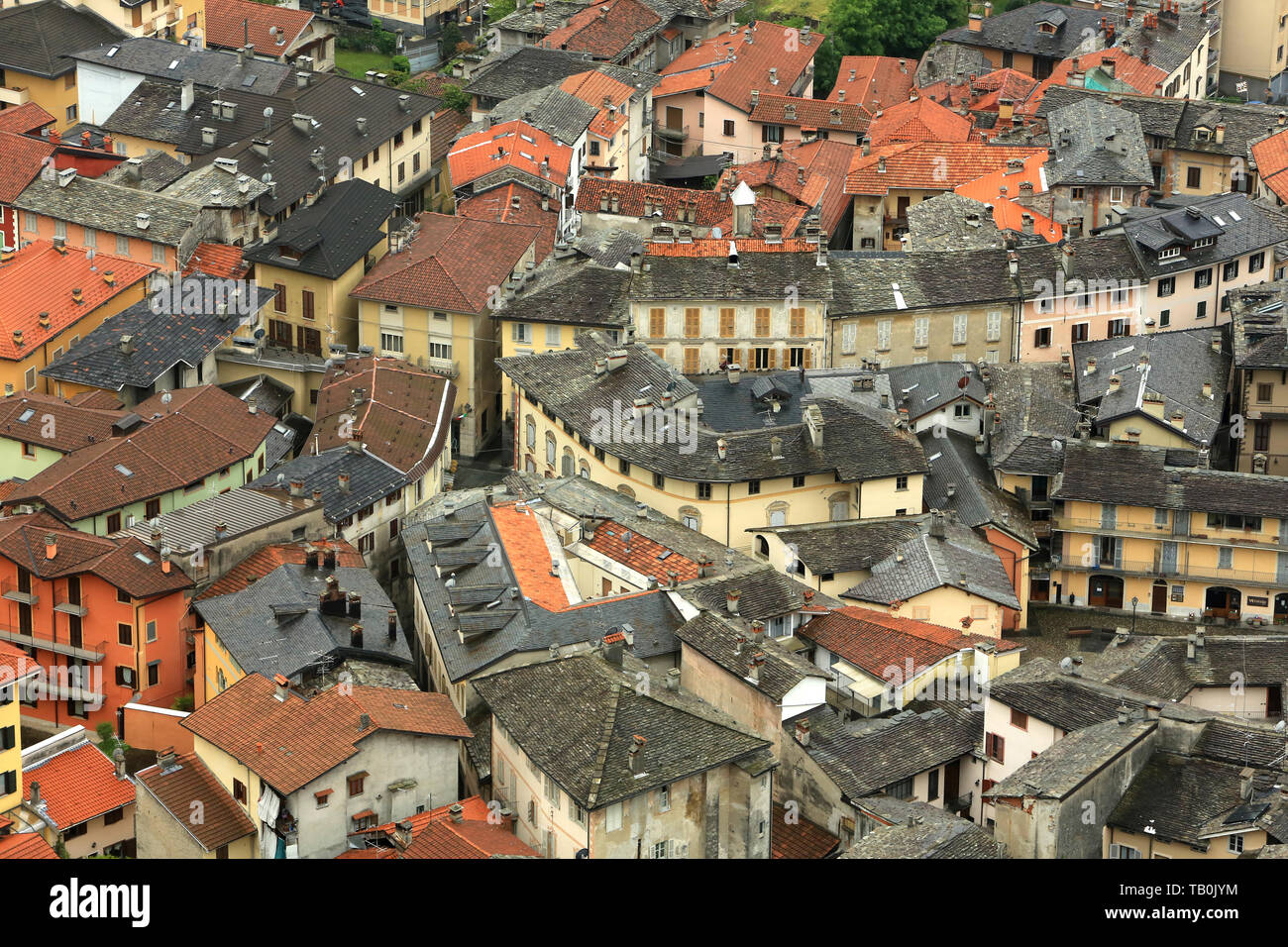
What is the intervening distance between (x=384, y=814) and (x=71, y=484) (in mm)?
28647

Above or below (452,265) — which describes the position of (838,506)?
below

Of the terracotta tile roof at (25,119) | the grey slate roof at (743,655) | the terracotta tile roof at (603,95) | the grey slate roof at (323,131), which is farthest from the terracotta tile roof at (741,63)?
the grey slate roof at (743,655)

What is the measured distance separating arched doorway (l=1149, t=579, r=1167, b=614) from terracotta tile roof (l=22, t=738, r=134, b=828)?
48.8 meters

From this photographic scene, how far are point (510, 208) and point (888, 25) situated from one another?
48.4m

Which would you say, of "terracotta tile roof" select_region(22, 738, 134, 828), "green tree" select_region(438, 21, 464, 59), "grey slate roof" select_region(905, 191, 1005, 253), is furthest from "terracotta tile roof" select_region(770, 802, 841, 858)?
"green tree" select_region(438, 21, 464, 59)

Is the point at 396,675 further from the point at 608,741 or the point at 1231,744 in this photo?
the point at 1231,744

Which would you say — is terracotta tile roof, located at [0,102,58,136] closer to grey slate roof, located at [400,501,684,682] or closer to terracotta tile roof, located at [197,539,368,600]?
terracotta tile roof, located at [197,539,368,600]

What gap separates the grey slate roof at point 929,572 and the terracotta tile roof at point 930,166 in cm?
4379

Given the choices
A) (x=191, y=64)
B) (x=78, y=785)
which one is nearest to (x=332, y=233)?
(x=191, y=64)

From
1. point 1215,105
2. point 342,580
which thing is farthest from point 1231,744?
point 1215,105

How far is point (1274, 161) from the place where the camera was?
429 ft

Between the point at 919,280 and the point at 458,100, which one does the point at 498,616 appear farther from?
the point at 458,100
